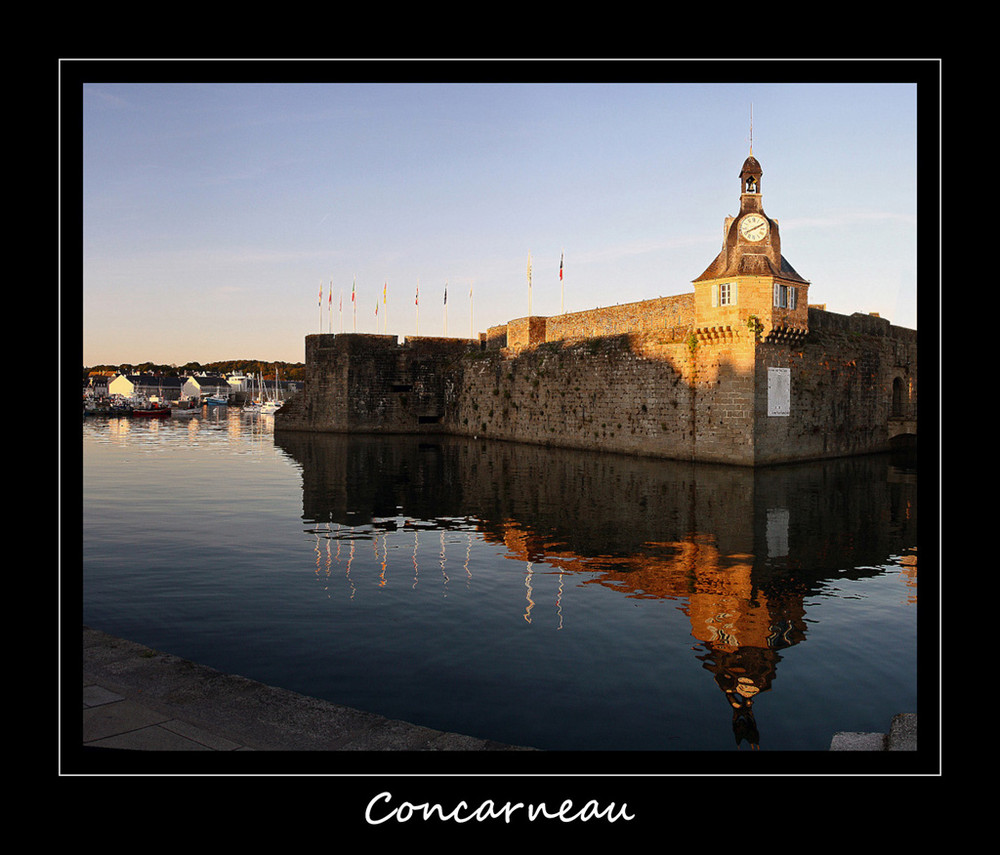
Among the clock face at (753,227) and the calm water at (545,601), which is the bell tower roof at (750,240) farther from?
the calm water at (545,601)

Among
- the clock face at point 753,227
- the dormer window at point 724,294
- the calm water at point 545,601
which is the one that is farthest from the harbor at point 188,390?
the calm water at point 545,601

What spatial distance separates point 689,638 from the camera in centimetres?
770

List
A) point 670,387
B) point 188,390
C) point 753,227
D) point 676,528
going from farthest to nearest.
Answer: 1. point 188,390
2. point 670,387
3. point 753,227
4. point 676,528

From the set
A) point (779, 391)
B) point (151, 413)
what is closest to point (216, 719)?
point (779, 391)

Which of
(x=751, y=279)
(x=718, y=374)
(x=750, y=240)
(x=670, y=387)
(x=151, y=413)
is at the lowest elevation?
(x=151, y=413)

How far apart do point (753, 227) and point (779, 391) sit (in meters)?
5.71

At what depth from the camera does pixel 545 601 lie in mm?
9172

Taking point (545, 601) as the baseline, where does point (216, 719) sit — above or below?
above

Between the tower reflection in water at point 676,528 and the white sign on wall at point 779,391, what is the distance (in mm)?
2298

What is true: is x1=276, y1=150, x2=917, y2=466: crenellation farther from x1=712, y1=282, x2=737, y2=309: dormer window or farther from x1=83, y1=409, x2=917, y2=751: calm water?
x1=83, y1=409, x2=917, y2=751: calm water

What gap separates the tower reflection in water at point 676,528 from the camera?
8516 mm

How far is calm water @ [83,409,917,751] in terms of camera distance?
6023mm

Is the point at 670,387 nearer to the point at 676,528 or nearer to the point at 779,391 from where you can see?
the point at 779,391
